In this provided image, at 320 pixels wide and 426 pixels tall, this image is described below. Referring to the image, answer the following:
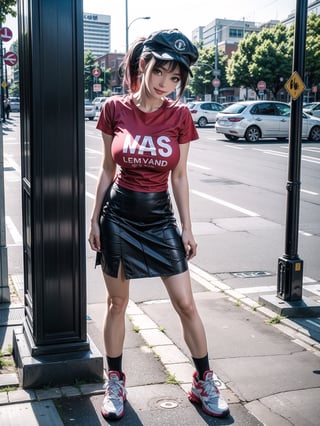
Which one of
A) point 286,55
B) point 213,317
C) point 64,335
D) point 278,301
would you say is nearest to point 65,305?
point 64,335

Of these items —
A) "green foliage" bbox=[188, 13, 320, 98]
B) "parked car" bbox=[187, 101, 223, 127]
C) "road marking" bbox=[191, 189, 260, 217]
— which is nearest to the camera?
"road marking" bbox=[191, 189, 260, 217]

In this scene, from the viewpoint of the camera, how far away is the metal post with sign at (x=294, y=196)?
5020 millimetres

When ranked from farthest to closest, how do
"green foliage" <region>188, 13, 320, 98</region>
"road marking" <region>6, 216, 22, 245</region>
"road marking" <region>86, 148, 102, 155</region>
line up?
"green foliage" <region>188, 13, 320, 98</region> < "road marking" <region>86, 148, 102, 155</region> < "road marking" <region>6, 216, 22, 245</region>

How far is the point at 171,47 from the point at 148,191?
2.47 ft

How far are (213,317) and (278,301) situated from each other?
25.2 inches

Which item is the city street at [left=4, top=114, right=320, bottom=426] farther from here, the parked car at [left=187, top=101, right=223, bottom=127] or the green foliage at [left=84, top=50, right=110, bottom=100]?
the green foliage at [left=84, top=50, right=110, bottom=100]

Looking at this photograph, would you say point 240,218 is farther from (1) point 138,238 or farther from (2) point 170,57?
(2) point 170,57

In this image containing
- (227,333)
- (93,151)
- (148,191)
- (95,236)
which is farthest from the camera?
(93,151)

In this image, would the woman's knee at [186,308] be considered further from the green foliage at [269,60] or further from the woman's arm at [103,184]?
the green foliage at [269,60]

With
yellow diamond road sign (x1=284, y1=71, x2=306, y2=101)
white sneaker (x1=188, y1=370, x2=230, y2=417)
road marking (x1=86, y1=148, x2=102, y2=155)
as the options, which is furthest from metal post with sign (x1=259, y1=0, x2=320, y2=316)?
road marking (x1=86, y1=148, x2=102, y2=155)

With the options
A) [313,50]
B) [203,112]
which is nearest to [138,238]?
[203,112]

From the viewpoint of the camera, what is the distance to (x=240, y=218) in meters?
9.87

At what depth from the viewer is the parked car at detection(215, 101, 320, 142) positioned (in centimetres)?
2386

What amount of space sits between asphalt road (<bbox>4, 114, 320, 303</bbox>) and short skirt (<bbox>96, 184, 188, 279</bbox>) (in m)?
2.56
